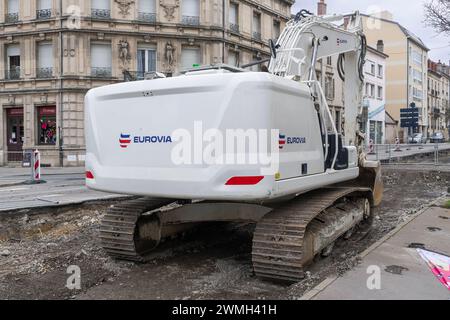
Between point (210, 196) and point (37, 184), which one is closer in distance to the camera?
point (210, 196)

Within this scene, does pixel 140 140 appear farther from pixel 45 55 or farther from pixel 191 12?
pixel 191 12

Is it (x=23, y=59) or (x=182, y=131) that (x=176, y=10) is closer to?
(x=23, y=59)

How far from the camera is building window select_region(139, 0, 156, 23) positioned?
26422 mm

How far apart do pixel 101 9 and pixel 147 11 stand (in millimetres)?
2623

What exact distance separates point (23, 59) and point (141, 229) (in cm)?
2382

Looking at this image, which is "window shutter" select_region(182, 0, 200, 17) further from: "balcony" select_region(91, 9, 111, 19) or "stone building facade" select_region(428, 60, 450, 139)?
"stone building facade" select_region(428, 60, 450, 139)

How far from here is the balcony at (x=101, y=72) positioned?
25.7 m

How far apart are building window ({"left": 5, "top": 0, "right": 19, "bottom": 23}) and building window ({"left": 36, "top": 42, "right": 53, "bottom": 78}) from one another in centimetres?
231

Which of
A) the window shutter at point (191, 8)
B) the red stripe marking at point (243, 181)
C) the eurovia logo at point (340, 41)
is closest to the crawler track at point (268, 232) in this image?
the red stripe marking at point (243, 181)

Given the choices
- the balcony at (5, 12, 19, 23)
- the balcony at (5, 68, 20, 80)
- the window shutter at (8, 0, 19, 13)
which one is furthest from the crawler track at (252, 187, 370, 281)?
the window shutter at (8, 0, 19, 13)

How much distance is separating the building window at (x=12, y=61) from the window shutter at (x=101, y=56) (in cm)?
481

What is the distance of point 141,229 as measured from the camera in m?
6.20
